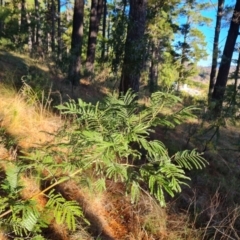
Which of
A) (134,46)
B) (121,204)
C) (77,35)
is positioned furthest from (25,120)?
(77,35)

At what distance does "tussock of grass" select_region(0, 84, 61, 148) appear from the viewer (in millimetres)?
3248

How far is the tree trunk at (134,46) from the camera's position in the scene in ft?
14.8

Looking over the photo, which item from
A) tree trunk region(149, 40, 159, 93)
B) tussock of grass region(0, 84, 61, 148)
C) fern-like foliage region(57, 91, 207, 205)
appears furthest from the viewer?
tree trunk region(149, 40, 159, 93)

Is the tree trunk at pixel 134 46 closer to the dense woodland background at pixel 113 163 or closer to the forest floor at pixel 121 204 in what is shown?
the dense woodland background at pixel 113 163

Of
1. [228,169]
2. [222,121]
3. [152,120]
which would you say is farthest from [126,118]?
[228,169]

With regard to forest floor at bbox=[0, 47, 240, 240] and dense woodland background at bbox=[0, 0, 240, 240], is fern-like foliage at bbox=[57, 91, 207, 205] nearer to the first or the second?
dense woodland background at bbox=[0, 0, 240, 240]

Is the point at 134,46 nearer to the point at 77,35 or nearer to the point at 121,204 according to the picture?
the point at 121,204

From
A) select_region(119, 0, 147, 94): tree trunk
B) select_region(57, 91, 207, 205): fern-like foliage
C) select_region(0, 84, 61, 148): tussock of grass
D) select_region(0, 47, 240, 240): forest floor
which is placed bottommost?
select_region(0, 47, 240, 240): forest floor

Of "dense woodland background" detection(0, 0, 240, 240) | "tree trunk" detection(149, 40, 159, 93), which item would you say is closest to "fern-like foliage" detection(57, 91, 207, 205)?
"dense woodland background" detection(0, 0, 240, 240)

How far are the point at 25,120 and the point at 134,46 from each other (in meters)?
2.19

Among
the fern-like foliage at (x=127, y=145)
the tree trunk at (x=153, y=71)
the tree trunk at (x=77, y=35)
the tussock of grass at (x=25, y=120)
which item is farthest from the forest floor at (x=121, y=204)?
the tree trunk at (x=153, y=71)

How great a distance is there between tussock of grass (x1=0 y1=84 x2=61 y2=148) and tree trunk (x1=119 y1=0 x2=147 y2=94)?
4.72 feet

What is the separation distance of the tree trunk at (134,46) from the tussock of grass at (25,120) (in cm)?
144

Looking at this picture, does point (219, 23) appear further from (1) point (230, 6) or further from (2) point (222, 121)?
(2) point (222, 121)
